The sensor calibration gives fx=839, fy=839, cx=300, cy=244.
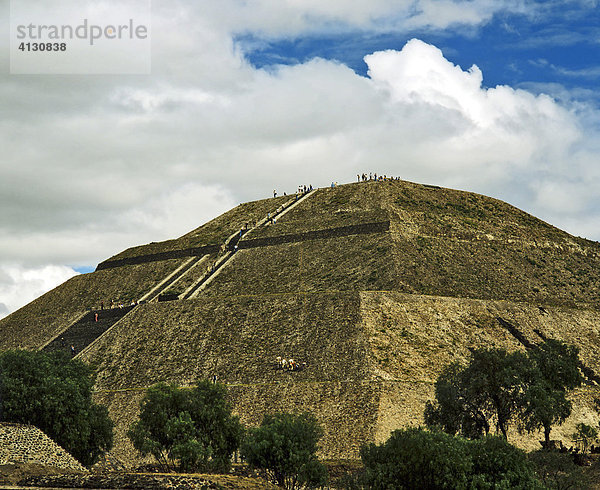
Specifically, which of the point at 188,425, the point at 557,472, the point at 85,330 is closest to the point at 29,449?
the point at 188,425

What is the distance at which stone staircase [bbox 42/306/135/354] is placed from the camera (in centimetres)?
8619

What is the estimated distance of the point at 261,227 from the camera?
111438 millimetres

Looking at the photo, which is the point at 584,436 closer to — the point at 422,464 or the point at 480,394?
the point at 480,394

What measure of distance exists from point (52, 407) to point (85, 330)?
37.3 m

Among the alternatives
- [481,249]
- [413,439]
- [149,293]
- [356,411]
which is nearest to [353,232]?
[481,249]

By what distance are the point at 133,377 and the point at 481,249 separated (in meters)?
44.6

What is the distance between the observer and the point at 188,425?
4822 centimetres

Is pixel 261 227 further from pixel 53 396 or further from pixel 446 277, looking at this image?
pixel 53 396

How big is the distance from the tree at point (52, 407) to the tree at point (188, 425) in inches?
176

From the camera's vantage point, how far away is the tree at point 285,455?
145ft

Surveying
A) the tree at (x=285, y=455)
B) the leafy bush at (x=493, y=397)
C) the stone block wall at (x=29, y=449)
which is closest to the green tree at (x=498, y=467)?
the tree at (x=285, y=455)

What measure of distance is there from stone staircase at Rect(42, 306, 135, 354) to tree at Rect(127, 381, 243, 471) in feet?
117

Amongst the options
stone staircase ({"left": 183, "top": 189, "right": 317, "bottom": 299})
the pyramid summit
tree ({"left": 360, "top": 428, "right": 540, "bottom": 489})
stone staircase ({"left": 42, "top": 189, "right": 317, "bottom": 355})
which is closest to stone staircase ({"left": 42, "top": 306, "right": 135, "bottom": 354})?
stone staircase ({"left": 42, "top": 189, "right": 317, "bottom": 355})

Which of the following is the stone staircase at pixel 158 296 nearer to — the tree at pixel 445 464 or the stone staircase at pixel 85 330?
the stone staircase at pixel 85 330
